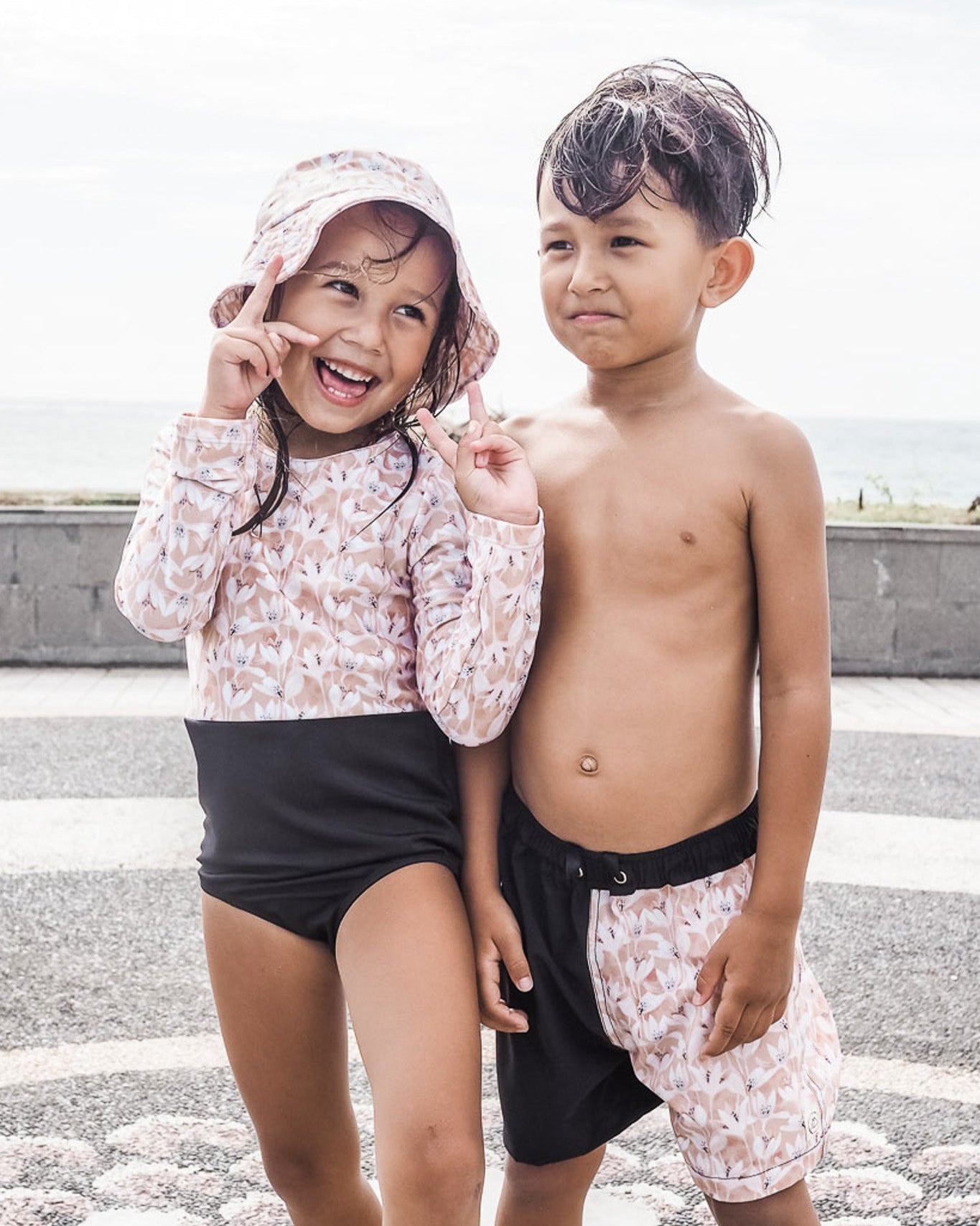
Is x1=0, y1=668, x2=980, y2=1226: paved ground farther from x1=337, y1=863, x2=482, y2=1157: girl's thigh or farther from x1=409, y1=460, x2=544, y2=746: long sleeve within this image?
x1=409, y1=460, x2=544, y2=746: long sleeve

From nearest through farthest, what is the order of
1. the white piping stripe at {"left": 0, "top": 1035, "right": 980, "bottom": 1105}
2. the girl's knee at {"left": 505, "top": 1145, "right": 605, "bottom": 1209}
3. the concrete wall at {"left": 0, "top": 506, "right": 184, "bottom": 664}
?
the girl's knee at {"left": 505, "top": 1145, "right": 605, "bottom": 1209}, the white piping stripe at {"left": 0, "top": 1035, "right": 980, "bottom": 1105}, the concrete wall at {"left": 0, "top": 506, "right": 184, "bottom": 664}

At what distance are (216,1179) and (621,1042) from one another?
3.19 ft

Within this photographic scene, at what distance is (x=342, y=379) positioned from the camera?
5.72 feet

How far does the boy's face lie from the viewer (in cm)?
162

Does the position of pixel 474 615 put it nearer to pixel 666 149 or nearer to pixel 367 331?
pixel 367 331

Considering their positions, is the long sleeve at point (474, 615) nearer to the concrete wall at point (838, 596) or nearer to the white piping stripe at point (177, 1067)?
the white piping stripe at point (177, 1067)

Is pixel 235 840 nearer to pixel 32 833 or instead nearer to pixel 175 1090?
pixel 175 1090

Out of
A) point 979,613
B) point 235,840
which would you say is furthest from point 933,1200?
point 979,613

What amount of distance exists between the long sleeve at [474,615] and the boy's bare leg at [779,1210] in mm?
648

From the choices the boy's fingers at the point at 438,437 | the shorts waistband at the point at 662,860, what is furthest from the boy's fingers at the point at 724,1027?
the boy's fingers at the point at 438,437

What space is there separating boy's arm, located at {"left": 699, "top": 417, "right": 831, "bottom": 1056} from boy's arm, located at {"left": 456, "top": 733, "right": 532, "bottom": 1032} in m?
0.24

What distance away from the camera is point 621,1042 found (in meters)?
1.72

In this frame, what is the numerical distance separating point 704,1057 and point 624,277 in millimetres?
928

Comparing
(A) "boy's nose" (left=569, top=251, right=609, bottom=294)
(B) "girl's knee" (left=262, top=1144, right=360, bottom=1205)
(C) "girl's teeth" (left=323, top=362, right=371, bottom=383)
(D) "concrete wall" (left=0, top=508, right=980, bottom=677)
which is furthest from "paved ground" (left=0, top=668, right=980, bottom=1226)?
(A) "boy's nose" (left=569, top=251, right=609, bottom=294)
